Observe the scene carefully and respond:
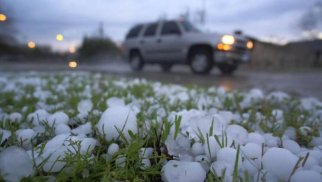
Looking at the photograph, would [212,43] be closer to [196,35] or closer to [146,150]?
[196,35]

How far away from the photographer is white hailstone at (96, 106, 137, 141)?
1.05 m

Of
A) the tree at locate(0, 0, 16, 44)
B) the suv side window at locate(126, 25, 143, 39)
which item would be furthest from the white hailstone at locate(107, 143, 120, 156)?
the suv side window at locate(126, 25, 143, 39)

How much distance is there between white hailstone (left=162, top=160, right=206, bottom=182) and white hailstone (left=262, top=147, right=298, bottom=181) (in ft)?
0.63

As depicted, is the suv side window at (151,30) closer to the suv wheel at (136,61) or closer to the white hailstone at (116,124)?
the suv wheel at (136,61)

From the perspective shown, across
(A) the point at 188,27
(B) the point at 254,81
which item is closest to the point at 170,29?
(A) the point at 188,27

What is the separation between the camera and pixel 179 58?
802cm

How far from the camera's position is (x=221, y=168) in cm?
81

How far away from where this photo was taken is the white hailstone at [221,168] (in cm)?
80

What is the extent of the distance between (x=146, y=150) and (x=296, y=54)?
25381 mm

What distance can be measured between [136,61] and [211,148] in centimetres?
884

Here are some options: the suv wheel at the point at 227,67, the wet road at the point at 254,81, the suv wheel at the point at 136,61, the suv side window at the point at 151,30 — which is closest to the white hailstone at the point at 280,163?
the wet road at the point at 254,81

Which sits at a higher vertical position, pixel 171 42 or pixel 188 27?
pixel 188 27

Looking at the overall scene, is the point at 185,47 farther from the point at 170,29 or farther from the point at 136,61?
the point at 136,61

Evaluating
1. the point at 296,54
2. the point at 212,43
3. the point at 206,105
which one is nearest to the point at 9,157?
the point at 206,105
